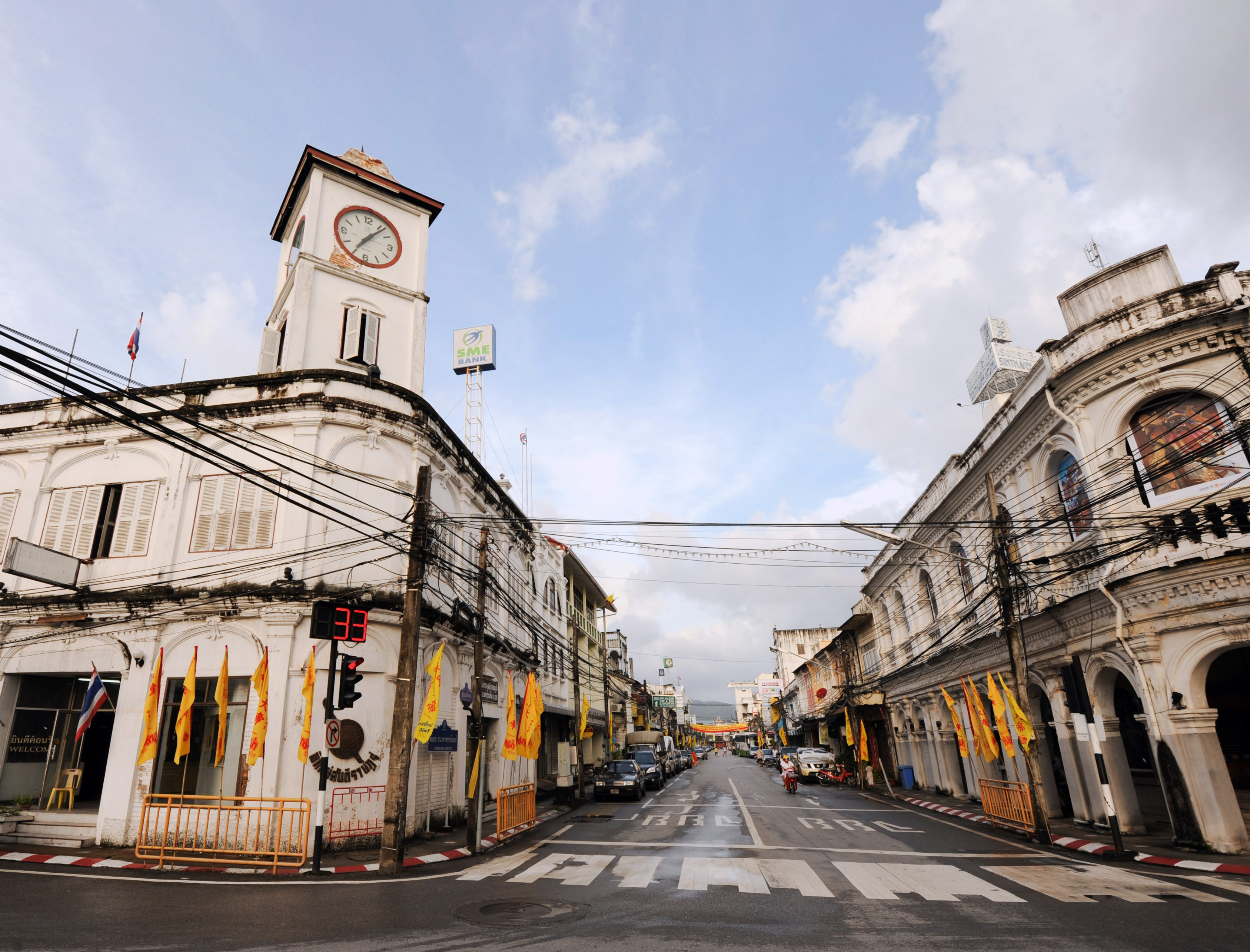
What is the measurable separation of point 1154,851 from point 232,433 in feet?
76.7

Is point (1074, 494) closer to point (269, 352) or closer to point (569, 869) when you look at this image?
point (569, 869)

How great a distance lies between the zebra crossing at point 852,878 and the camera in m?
10.7

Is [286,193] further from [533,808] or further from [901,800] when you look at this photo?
[901,800]

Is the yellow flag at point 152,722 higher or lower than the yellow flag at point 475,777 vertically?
higher

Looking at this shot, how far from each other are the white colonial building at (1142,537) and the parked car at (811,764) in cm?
2007

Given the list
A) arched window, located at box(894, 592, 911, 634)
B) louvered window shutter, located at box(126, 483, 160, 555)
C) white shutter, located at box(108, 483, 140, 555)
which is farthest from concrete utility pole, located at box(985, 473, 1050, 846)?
white shutter, located at box(108, 483, 140, 555)

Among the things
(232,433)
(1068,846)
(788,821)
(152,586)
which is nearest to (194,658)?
(152,586)

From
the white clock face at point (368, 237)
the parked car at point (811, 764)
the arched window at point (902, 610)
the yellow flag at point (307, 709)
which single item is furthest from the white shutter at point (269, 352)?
the parked car at point (811, 764)

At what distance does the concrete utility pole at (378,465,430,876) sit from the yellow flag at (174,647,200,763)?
442 cm

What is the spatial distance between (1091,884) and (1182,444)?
9.17 meters

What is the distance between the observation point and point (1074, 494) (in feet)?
55.6

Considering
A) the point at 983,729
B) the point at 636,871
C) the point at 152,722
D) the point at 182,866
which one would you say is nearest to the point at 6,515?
the point at 152,722

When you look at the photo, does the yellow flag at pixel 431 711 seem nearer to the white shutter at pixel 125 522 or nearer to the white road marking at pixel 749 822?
the white road marking at pixel 749 822

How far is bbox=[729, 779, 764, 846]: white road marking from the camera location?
16.8 metres
